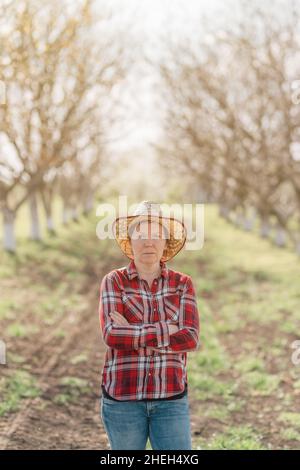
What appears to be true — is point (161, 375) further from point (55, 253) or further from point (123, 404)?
point (55, 253)

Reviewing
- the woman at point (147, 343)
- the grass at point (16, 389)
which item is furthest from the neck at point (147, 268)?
the grass at point (16, 389)

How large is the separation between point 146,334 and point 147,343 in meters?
0.05

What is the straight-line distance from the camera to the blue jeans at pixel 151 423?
3238 mm

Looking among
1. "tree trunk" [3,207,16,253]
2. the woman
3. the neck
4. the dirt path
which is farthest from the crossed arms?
"tree trunk" [3,207,16,253]

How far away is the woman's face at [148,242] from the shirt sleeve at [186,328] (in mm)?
247

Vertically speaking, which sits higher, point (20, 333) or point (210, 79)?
point (210, 79)

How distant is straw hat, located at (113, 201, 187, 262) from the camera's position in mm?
3547

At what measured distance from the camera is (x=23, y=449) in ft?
18.9

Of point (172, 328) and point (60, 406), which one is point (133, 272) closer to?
point (172, 328)

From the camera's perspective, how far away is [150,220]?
3.54m

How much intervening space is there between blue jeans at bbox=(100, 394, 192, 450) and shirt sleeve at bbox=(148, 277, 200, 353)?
281mm

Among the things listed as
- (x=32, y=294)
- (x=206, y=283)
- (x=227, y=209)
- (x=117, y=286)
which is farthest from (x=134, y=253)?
(x=227, y=209)

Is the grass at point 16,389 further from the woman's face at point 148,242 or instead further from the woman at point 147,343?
the woman's face at point 148,242
